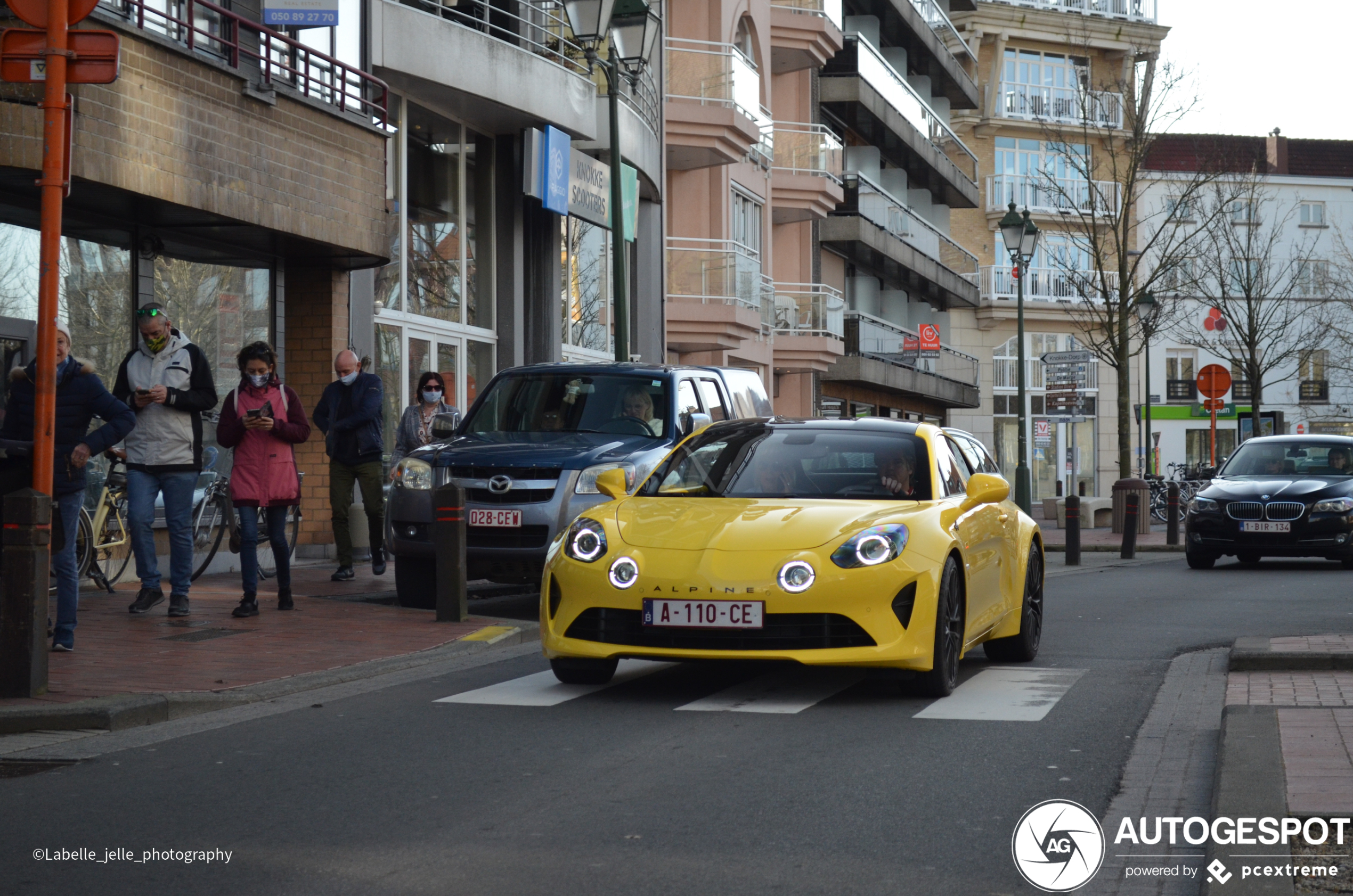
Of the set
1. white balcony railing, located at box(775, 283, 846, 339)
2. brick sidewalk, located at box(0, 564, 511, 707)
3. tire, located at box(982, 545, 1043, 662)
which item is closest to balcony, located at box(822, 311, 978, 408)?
white balcony railing, located at box(775, 283, 846, 339)

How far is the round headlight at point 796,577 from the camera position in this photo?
25.3ft

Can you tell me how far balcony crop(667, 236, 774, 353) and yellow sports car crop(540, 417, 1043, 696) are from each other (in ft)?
69.3

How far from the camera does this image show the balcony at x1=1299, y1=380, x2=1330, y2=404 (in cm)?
7644

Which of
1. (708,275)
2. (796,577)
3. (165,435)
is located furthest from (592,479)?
(708,275)

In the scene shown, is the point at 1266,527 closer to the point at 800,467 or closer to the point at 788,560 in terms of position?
the point at 800,467

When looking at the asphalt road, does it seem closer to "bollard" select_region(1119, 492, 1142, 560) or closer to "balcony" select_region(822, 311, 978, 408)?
"bollard" select_region(1119, 492, 1142, 560)

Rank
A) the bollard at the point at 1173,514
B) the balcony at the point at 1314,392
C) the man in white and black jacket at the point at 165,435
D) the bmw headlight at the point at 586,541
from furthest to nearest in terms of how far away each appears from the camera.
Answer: the balcony at the point at 1314,392 → the bollard at the point at 1173,514 → the man in white and black jacket at the point at 165,435 → the bmw headlight at the point at 586,541

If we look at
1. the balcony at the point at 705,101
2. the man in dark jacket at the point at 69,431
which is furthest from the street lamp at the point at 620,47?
the balcony at the point at 705,101

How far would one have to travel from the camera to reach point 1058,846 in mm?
5176

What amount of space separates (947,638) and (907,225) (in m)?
43.0

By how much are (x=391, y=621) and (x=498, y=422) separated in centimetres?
254

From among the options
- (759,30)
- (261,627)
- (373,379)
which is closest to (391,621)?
(261,627)

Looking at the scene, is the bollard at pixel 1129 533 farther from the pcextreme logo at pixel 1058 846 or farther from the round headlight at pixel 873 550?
Result: the pcextreme logo at pixel 1058 846

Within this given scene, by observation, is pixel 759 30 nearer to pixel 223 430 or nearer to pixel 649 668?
pixel 223 430
